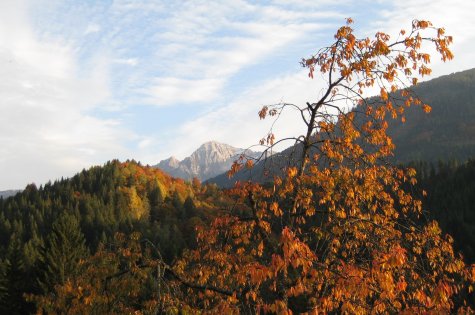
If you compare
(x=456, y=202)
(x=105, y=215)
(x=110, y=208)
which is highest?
(x=110, y=208)

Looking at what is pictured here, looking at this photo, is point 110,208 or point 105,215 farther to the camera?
point 110,208

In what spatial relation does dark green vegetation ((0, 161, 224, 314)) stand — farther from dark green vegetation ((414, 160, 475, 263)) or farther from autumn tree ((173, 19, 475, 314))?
autumn tree ((173, 19, 475, 314))

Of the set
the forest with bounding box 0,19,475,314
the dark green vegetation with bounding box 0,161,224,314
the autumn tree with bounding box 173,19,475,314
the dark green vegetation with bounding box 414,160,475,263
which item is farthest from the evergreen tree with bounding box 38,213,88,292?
the dark green vegetation with bounding box 414,160,475,263

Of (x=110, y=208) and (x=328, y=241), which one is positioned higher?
(x=110, y=208)

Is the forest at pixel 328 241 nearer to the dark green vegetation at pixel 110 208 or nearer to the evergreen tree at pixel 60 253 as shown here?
the evergreen tree at pixel 60 253

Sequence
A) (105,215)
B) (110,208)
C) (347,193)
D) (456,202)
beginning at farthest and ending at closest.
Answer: (110,208), (105,215), (456,202), (347,193)

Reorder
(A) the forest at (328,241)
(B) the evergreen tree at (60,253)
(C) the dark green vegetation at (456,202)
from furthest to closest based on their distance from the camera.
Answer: (C) the dark green vegetation at (456,202) < (B) the evergreen tree at (60,253) < (A) the forest at (328,241)

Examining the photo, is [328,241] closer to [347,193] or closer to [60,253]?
[347,193]

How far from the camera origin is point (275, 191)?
10.7m

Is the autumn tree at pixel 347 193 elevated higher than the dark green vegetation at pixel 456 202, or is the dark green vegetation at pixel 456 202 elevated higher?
the autumn tree at pixel 347 193

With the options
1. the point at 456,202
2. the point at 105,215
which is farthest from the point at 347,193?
the point at 105,215

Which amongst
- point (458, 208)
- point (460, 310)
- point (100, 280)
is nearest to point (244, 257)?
point (100, 280)

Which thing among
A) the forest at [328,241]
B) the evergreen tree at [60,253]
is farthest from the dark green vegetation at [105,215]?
the forest at [328,241]

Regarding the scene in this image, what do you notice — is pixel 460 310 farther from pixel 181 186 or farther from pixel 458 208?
pixel 181 186
